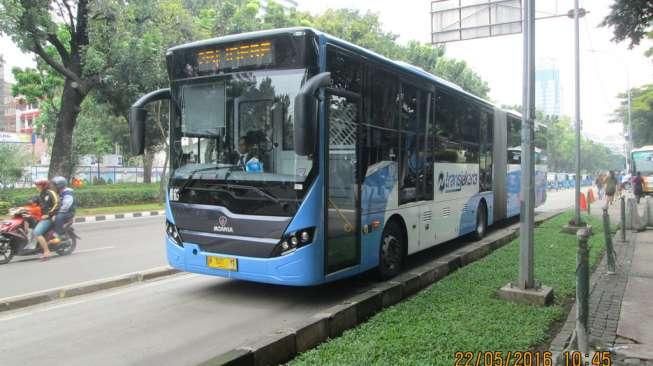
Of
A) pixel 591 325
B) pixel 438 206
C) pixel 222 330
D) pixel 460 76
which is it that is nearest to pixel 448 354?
pixel 591 325

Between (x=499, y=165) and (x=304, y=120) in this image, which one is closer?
(x=304, y=120)

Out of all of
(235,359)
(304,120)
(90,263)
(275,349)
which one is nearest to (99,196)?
(90,263)

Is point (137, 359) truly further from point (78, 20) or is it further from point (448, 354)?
point (78, 20)

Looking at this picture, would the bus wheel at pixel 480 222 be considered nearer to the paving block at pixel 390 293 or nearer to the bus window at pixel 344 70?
the paving block at pixel 390 293

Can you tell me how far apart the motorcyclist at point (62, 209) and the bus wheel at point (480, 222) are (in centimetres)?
836

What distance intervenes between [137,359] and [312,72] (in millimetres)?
3355

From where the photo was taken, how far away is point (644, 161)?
31.3m

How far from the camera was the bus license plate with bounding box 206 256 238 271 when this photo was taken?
6.12 metres

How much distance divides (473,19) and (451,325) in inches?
380

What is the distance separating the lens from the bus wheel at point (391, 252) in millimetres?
7328

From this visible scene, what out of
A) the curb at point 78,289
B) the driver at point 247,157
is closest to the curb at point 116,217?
the curb at point 78,289

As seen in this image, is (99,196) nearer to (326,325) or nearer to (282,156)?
(282,156)

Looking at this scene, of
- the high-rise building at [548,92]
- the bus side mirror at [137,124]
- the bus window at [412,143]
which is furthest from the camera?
the high-rise building at [548,92]
